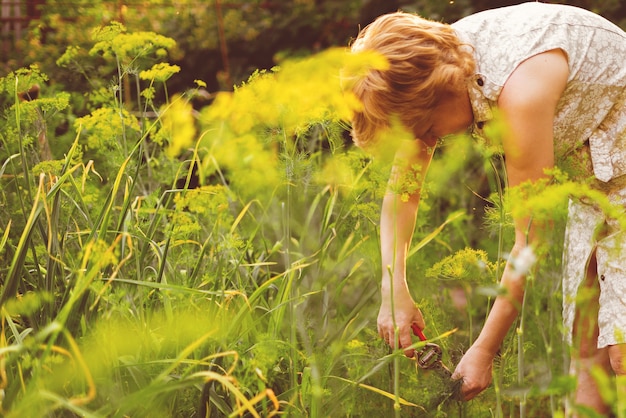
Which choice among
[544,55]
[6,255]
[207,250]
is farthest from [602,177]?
[6,255]

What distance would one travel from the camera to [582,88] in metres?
2.00

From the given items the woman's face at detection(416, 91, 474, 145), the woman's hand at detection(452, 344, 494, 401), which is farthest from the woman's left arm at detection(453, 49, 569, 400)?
the woman's face at detection(416, 91, 474, 145)

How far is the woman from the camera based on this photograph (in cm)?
188

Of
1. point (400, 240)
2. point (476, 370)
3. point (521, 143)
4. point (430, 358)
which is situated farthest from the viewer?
point (400, 240)

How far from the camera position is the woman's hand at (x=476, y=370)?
1.95 meters

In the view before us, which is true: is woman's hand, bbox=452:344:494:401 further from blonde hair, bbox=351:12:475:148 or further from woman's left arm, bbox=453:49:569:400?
blonde hair, bbox=351:12:475:148

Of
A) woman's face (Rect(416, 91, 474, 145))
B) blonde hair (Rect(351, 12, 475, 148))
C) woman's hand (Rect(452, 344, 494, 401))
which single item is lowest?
woman's hand (Rect(452, 344, 494, 401))

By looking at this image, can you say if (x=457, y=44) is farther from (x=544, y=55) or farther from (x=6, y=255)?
(x=6, y=255)

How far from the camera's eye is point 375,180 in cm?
227

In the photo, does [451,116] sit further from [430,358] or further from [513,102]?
[430,358]

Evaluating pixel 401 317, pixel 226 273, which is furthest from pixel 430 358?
pixel 226 273

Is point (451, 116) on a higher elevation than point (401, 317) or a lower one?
higher

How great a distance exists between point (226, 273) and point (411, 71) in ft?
2.83

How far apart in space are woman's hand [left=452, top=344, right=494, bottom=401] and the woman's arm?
19 centimetres
